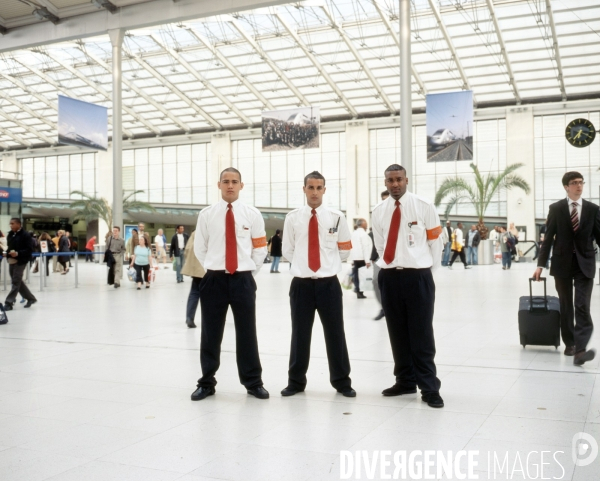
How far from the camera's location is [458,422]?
411cm

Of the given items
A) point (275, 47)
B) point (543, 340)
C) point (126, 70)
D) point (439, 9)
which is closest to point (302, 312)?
point (543, 340)

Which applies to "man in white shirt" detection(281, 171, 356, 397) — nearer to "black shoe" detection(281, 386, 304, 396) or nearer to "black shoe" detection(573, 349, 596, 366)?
"black shoe" detection(281, 386, 304, 396)

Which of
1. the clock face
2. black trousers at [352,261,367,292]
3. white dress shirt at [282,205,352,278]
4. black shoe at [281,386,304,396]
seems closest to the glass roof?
the clock face

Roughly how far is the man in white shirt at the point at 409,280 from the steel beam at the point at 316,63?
25044 mm

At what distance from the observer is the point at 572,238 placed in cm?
603

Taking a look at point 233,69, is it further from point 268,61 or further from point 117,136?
point 117,136

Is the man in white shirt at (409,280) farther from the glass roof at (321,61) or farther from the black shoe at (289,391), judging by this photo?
the glass roof at (321,61)

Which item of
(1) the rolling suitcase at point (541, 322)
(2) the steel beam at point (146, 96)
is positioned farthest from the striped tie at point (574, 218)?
(2) the steel beam at point (146, 96)

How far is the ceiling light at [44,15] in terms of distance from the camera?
20.2m

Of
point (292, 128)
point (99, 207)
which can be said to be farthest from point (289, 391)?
point (99, 207)

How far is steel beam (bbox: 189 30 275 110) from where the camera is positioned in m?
31.5

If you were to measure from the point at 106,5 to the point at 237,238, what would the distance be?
1715 centimetres

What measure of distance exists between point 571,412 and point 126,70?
1381 inches

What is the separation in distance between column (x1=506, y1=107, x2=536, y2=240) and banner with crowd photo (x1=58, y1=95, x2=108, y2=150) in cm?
2412
